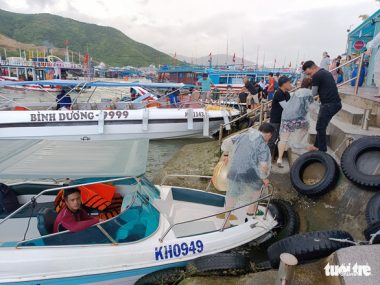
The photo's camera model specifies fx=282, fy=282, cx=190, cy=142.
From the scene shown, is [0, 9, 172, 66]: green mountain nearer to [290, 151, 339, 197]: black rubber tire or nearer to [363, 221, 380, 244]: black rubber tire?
[290, 151, 339, 197]: black rubber tire

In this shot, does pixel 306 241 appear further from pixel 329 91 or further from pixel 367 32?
pixel 367 32

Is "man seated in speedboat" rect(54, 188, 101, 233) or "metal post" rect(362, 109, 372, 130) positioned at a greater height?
"metal post" rect(362, 109, 372, 130)

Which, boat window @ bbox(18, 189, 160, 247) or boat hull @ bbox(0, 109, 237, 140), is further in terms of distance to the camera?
boat hull @ bbox(0, 109, 237, 140)

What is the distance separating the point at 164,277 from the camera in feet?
11.5

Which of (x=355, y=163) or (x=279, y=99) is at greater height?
(x=279, y=99)

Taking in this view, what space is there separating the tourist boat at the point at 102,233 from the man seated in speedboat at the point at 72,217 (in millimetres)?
80

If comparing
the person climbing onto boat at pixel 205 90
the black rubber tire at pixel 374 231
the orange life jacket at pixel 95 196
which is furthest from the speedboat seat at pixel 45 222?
the person climbing onto boat at pixel 205 90

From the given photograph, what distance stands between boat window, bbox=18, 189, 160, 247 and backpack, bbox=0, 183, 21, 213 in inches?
44.7

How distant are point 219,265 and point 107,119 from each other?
8795 mm

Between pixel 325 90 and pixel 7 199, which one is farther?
pixel 325 90

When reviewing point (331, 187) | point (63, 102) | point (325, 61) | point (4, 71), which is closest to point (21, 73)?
point (4, 71)

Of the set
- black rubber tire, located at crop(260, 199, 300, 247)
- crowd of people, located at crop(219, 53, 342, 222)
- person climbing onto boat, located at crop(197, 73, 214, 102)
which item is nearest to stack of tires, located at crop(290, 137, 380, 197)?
black rubber tire, located at crop(260, 199, 300, 247)

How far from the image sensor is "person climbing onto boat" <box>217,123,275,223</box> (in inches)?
152

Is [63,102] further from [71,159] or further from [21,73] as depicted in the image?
[21,73]
